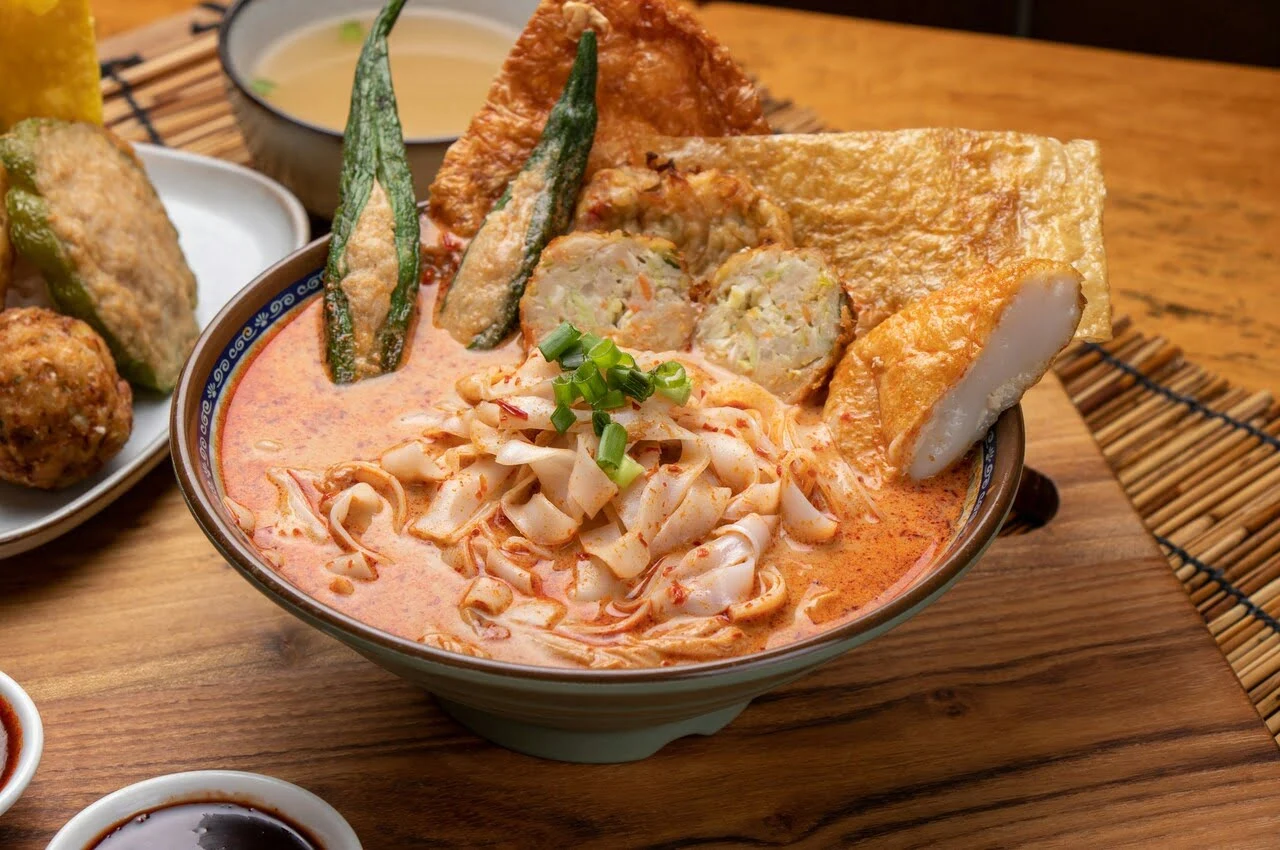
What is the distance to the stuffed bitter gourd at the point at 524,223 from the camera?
2658 mm

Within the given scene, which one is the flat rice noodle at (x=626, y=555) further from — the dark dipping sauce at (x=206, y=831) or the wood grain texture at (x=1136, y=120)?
the wood grain texture at (x=1136, y=120)

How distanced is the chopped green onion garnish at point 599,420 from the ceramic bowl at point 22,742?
1.01 meters

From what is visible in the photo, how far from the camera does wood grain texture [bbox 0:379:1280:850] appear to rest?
2.14 metres

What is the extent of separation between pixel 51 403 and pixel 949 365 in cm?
169

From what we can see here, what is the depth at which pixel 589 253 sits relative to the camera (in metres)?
2.53

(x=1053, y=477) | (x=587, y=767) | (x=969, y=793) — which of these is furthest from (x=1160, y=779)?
(x=587, y=767)

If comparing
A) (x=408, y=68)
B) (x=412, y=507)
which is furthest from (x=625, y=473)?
(x=408, y=68)

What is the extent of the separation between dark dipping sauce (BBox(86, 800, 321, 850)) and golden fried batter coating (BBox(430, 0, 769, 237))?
4.38 ft

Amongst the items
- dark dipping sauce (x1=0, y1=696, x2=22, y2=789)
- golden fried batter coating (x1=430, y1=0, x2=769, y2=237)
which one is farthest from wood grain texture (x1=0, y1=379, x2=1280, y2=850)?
golden fried batter coating (x1=430, y1=0, x2=769, y2=237)

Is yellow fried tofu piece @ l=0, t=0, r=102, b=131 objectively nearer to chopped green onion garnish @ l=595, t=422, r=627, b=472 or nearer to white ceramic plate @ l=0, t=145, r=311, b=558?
white ceramic plate @ l=0, t=145, r=311, b=558

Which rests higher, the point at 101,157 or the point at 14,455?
the point at 101,157

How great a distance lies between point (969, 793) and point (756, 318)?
0.95m

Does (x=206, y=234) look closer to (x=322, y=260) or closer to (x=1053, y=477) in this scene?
(x=322, y=260)

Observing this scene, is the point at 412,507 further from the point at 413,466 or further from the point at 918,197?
the point at 918,197
